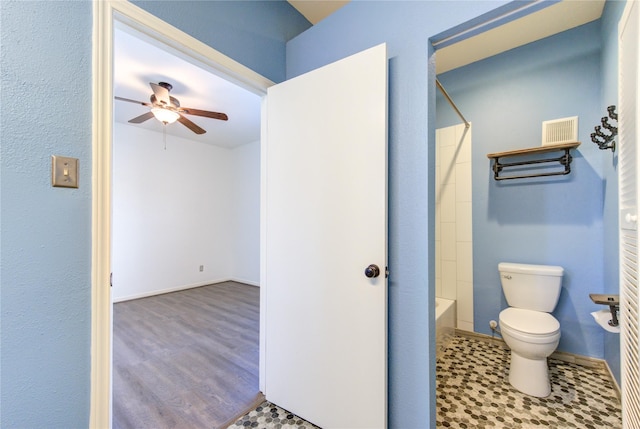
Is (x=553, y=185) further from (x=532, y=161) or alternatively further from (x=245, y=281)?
(x=245, y=281)

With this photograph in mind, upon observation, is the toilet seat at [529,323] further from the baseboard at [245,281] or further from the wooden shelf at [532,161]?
the baseboard at [245,281]

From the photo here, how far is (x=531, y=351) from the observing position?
1.67m

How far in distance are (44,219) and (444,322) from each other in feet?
8.42

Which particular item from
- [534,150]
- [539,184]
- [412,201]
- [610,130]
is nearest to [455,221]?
[539,184]

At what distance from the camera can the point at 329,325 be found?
1396 mm

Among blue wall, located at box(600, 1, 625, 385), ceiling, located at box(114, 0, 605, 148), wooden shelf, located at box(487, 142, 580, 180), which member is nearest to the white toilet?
blue wall, located at box(600, 1, 625, 385)

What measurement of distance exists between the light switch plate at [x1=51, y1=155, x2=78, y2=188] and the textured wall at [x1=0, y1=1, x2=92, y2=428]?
0.02m

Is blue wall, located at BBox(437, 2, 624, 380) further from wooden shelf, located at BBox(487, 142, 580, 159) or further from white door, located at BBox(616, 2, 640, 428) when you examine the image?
white door, located at BBox(616, 2, 640, 428)

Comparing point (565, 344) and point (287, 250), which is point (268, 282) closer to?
point (287, 250)

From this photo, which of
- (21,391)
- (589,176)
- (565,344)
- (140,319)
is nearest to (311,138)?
(21,391)

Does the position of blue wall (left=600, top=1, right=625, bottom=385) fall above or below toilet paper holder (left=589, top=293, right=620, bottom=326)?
above

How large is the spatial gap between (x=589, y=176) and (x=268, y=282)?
253 cm

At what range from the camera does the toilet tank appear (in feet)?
6.56

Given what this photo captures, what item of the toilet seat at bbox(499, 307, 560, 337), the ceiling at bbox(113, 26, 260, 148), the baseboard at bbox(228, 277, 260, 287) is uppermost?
the ceiling at bbox(113, 26, 260, 148)
